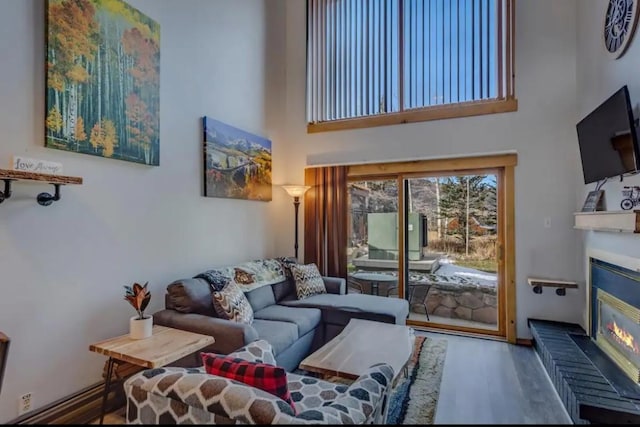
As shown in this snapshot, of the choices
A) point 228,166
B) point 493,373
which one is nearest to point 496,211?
point 493,373

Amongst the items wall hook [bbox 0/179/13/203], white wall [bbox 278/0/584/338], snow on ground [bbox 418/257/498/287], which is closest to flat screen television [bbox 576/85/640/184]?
white wall [bbox 278/0/584/338]

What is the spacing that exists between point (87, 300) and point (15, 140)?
43.8 inches

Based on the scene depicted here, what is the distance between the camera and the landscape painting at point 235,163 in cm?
354

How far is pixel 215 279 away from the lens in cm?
306

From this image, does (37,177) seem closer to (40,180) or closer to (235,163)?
(40,180)

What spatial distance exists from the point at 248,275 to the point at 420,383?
1827 mm

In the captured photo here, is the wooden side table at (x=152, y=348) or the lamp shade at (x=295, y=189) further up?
the lamp shade at (x=295, y=189)

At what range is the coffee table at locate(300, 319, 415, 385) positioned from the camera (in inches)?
85.2

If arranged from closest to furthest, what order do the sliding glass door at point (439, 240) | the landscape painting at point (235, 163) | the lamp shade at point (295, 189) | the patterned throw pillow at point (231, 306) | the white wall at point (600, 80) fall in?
the white wall at point (600, 80) → the patterned throw pillow at point (231, 306) → the landscape painting at point (235, 163) → the sliding glass door at point (439, 240) → the lamp shade at point (295, 189)

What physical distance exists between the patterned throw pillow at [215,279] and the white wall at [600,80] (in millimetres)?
3084

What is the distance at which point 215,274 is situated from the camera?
313 cm

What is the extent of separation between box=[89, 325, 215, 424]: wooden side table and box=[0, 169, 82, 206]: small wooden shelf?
0.96 meters

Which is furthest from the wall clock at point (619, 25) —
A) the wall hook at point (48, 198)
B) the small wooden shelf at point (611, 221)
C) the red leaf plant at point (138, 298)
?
the wall hook at point (48, 198)

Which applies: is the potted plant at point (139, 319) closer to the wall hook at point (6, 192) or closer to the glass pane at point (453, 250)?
the wall hook at point (6, 192)
